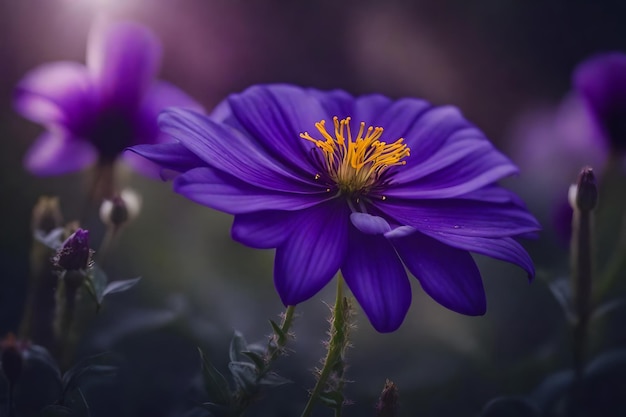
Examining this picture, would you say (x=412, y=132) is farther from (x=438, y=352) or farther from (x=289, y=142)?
(x=438, y=352)

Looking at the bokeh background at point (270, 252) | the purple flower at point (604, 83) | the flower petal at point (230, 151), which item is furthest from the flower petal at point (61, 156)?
the purple flower at point (604, 83)

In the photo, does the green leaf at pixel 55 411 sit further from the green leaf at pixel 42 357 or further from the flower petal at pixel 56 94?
the flower petal at pixel 56 94

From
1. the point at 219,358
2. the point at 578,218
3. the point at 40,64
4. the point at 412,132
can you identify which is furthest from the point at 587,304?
the point at 40,64

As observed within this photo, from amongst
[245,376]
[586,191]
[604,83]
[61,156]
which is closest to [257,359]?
[245,376]

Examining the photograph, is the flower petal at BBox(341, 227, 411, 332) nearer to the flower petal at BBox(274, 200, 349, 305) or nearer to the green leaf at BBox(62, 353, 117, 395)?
the flower petal at BBox(274, 200, 349, 305)

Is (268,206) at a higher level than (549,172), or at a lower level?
lower

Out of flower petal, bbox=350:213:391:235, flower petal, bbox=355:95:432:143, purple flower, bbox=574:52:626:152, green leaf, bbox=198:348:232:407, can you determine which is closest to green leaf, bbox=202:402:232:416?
green leaf, bbox=198:348:232:407
